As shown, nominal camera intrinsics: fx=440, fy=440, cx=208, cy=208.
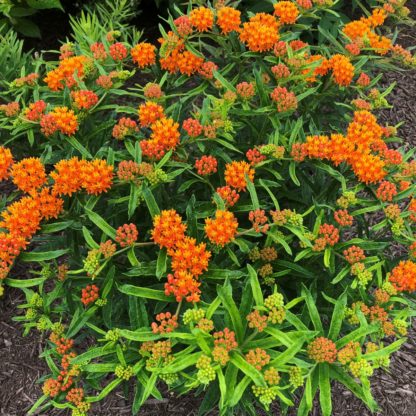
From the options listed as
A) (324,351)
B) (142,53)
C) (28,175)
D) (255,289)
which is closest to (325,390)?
(324,351)

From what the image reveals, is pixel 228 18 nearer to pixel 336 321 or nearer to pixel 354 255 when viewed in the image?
pixel 354 255

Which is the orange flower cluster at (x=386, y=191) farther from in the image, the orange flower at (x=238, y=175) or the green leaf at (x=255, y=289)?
the green leaf at (x=255, y=289)

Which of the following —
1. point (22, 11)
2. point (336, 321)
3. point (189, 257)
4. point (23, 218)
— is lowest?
point (336, 321)

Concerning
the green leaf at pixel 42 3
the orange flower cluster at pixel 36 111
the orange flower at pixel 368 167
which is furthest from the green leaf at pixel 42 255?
the green leaf at pixel 42 3

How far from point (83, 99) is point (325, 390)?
7.11 ft

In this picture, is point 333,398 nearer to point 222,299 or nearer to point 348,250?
point 348,250

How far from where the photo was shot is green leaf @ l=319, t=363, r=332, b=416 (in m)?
2.11

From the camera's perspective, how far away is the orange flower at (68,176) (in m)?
2.44

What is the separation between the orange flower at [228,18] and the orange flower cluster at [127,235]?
1.70m

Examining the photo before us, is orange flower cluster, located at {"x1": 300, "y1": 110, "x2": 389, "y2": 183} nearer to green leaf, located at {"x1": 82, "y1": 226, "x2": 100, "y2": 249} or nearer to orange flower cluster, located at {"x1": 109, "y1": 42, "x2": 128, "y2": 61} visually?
green leaf, located at {"x1": 82, "y1": 226, "x2": 100, "y2": 249}

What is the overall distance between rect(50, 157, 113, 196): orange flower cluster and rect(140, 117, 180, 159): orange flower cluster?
24 cm

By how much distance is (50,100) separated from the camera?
3.35m

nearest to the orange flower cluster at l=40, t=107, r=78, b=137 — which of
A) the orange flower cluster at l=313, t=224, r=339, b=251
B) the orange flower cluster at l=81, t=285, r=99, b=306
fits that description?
the orange flower cluster at l=81, t=285, r=99, b=306

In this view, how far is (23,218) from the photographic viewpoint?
2398mm
